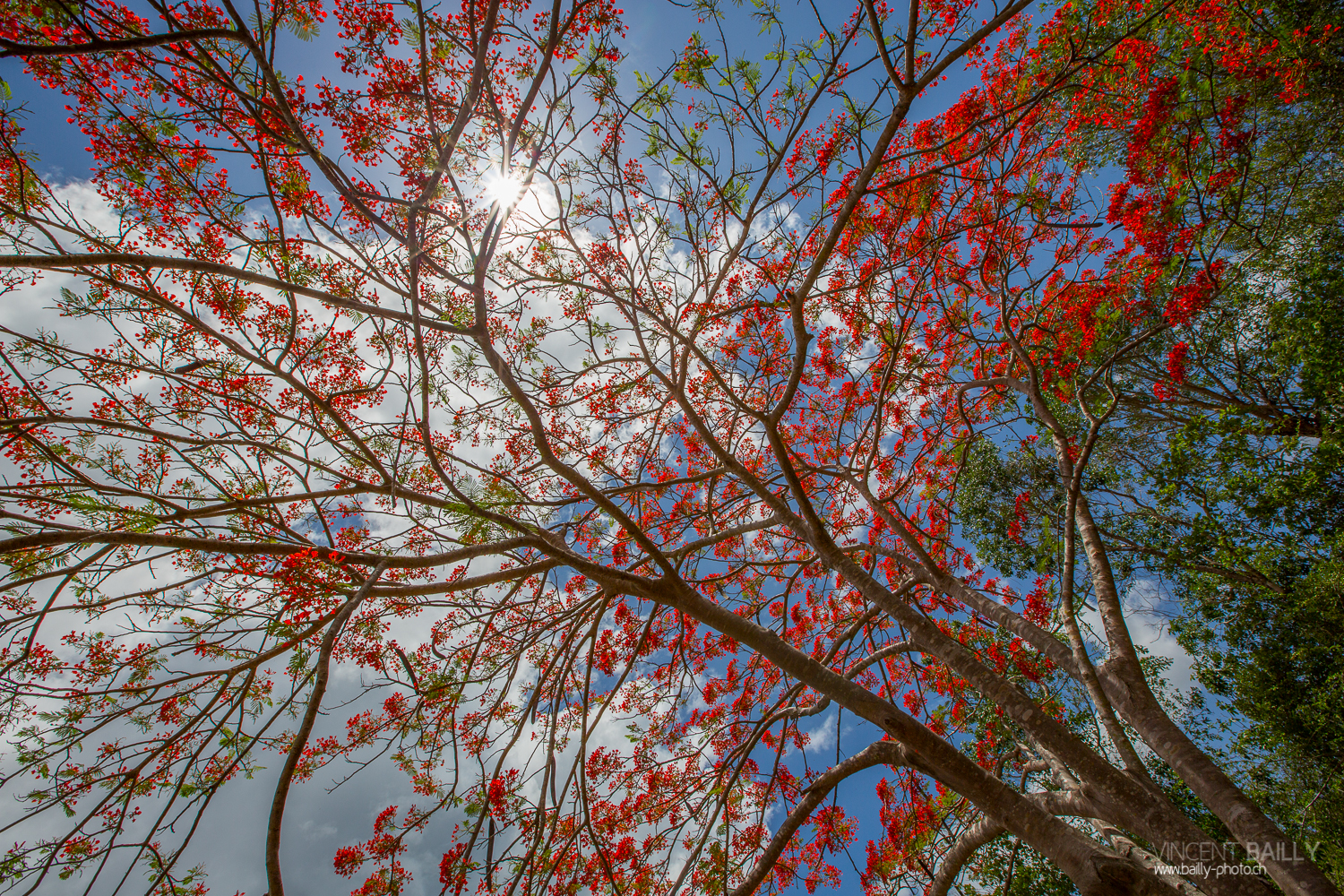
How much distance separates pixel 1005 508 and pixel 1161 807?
6559mm

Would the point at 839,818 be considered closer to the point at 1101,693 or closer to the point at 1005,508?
the point at 1101,693

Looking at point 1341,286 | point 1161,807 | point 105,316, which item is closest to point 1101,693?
point 1161,807

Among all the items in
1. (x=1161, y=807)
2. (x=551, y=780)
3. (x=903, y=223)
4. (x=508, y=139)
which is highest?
(x=903, y=223)

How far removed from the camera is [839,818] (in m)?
5.54

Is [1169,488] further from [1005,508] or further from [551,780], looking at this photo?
[551,780]

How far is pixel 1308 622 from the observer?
5.62 m

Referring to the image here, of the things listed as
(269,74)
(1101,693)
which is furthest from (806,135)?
(1101,693)

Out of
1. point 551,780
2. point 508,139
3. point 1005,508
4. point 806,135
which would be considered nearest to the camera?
point 508,139

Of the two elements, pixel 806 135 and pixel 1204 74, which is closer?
pixel 806 135

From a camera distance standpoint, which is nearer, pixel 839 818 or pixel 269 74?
pixel 269 74

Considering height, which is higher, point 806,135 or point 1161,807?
point 806,135

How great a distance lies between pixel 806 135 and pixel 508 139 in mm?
4001

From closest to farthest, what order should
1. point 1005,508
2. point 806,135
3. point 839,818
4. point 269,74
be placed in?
point 269,74 < point 806,135 < point 839,818 < point 1005,508

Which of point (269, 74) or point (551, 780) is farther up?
point (269, 74)
